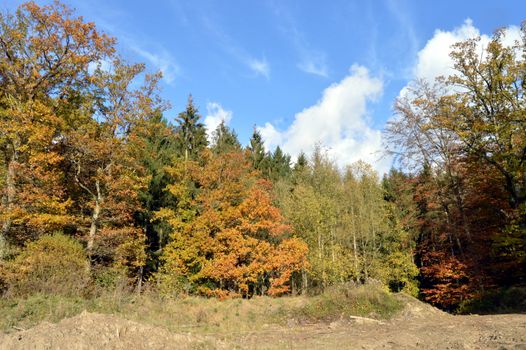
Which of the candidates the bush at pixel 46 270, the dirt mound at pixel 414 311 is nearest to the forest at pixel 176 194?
the bush at pixel 46 270

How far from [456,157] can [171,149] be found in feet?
65.8

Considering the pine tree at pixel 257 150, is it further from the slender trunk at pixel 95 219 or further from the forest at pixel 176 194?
the slender trunk at pixel 95 219

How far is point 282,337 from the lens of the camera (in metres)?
11.4

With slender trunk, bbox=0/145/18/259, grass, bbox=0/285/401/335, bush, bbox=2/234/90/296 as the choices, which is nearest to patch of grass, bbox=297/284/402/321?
grass, bbox=0/285/401/335

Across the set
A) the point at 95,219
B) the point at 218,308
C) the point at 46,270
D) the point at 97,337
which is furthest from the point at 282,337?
the point at 95,219

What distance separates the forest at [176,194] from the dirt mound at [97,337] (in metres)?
5.61

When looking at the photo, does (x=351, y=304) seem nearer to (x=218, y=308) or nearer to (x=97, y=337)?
(x=218, y=308)

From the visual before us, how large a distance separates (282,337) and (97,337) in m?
6.13

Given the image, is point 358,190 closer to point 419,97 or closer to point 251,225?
point 419,97

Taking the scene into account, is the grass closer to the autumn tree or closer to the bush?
the bush

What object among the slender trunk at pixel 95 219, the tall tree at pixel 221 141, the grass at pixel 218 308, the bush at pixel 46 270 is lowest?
the grass at pixel 218 308

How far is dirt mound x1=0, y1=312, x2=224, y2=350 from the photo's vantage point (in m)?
Answer: 6.96

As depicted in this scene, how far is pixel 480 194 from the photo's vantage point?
21672 millimetres

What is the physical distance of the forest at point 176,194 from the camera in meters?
15.2
